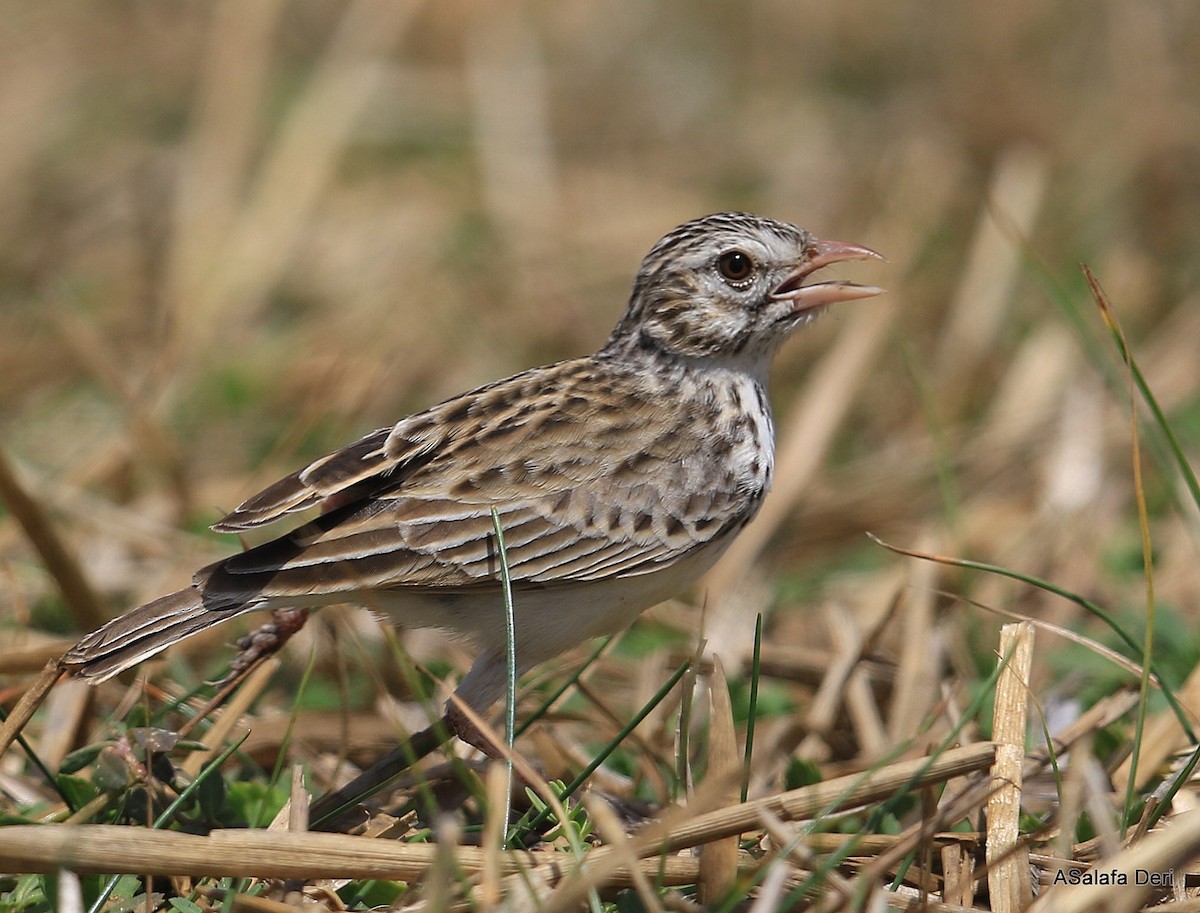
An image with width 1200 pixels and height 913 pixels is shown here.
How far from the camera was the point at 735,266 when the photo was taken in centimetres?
525

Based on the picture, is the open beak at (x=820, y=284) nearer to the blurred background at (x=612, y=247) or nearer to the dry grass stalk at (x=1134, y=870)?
the blurred background at (x=612, y=247)

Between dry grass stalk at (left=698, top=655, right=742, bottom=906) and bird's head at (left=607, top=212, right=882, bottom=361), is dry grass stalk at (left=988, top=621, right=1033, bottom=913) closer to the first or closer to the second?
dry grass stalk at (left=698, top=655, right=742, bottom=906)

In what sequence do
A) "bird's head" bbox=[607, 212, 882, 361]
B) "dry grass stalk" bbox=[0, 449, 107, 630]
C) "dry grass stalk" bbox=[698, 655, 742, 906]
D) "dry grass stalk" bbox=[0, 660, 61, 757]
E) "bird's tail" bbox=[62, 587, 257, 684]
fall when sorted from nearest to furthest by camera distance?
1. "dry grass stalk" bbox=[698, 655, 742, 906]
2. "dry grass stalk" bbox=[0, 660, 61, 757]
3. "bird's tail" bbox=[62, 587, 257, 684]
4. "dry grass stalk" bbox=[0, 449, 107, 630]
5. "bird's head" bbox=[607, 212, 882, 361]

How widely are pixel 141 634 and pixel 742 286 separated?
7.61 ft

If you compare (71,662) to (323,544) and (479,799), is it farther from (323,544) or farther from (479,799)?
(479,799)

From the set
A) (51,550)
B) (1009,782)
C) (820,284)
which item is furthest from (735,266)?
(51,550)

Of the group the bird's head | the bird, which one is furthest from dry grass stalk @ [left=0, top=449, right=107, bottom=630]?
the bird's head

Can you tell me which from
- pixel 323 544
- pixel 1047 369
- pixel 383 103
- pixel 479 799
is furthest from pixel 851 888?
pixel 383 103

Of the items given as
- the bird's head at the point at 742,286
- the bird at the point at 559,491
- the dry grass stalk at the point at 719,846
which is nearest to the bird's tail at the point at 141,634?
the bird at the point at 559,491

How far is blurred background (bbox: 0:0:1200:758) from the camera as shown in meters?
6.95

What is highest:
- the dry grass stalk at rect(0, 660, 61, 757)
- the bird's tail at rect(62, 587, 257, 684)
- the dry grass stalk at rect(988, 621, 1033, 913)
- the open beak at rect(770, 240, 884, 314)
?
the open beak at rect(770, 240, 884, 314)

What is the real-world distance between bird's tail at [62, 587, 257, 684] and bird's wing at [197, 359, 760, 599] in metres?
0.07

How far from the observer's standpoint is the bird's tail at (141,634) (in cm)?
414

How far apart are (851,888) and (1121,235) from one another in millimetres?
7781
